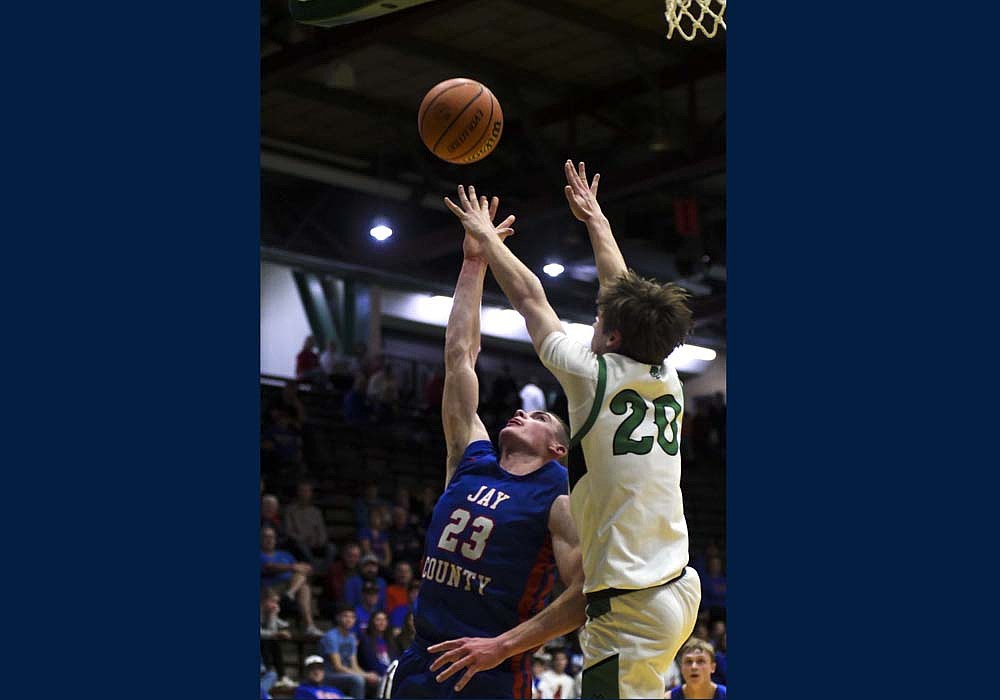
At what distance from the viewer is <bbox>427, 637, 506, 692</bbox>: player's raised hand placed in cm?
528

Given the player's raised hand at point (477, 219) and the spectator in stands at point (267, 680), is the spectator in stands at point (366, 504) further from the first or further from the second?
the player's raised hand at point (477, 219)

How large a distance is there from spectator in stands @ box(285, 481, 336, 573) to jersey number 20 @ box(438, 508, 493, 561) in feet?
25.6

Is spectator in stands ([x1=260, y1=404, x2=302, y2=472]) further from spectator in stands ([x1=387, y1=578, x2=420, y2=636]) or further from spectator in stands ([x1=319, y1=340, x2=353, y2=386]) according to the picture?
spectator in stands ([x1=387, y1=578, x2=420, y2=636])

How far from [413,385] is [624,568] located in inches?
657

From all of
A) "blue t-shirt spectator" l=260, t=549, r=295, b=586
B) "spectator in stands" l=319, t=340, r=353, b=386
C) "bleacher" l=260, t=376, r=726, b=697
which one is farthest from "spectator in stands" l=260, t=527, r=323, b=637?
"spectator in stands" l=319, t=340, r=353, b=386

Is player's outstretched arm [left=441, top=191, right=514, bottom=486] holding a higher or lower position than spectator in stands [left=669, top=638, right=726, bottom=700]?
higher

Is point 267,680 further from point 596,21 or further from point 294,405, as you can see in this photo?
point 596,21

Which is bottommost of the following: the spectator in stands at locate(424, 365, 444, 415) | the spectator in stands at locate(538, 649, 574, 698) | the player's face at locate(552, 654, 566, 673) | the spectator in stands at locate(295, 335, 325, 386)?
the spectator in stands at locate(538, 649, 574, 698)

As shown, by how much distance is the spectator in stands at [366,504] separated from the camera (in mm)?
14367

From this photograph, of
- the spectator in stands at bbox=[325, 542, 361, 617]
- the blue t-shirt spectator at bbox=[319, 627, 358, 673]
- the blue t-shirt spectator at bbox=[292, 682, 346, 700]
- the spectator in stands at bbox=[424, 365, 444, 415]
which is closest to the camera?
the blue t-shirt spectator at bbox=[292, 682, 346, 700]

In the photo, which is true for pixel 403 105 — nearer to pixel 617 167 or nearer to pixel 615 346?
pixel 617 167

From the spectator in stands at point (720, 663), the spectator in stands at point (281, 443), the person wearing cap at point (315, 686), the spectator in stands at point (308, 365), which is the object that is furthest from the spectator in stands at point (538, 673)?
the spectator in stands at point (308, 365)

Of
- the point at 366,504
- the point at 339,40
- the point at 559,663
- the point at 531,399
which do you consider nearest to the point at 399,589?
the point at 559,663

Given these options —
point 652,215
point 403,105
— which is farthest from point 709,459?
point 403,105
